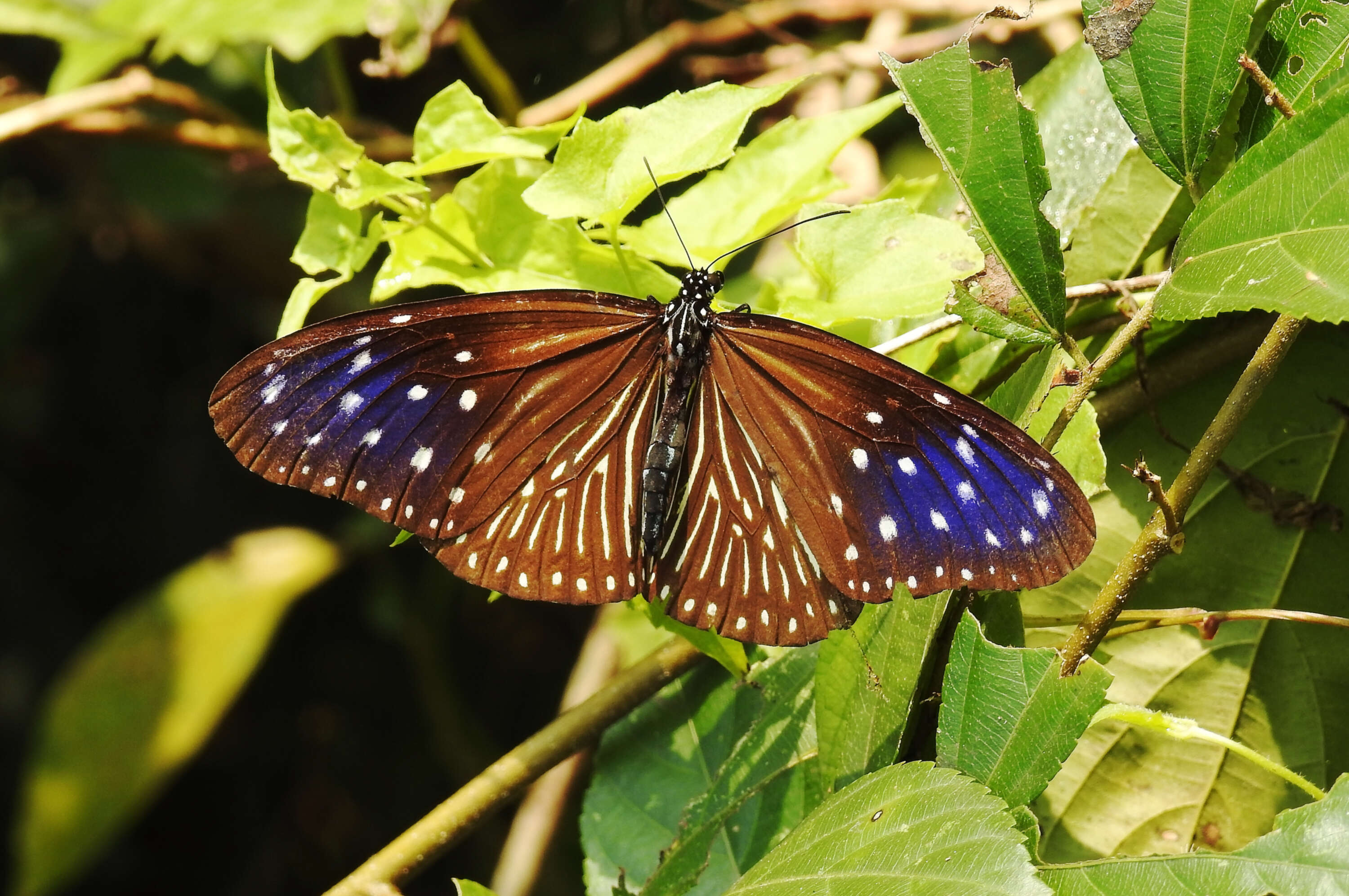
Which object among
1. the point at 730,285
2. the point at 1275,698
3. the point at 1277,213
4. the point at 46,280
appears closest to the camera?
the point at 1277,213

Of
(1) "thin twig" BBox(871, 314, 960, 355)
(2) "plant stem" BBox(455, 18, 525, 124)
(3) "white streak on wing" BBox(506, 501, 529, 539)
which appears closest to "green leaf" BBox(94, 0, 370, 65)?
(2) "plant stem" BBox(455, 18, 525, 124)

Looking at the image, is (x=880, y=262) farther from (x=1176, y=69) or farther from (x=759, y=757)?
(x=759, y=757)

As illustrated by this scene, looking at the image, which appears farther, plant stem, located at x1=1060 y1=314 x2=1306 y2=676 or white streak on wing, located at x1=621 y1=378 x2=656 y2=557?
white streak on wing, located at x1=621 y1=378 x2=656 y2=557

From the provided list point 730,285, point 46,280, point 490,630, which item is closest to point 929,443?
point 730,285

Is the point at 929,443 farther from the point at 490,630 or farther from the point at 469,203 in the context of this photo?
the point at 490,630

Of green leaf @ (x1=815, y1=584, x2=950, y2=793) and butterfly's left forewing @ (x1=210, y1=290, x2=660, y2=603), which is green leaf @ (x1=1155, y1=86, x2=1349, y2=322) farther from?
butterfly's left forewing @ (x1=210, y1=290, x2=660, y2=603)

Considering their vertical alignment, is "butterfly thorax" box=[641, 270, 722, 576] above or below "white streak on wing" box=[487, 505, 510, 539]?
above

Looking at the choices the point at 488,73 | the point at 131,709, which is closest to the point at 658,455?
the point at 488,73
